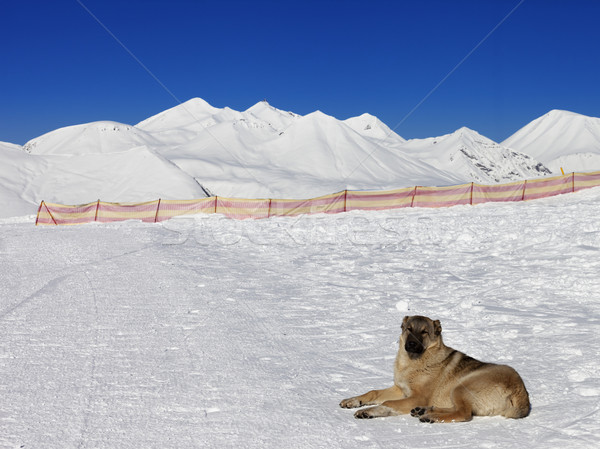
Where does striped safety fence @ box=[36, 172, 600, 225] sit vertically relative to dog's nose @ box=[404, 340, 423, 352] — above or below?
above

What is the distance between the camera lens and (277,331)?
784cm

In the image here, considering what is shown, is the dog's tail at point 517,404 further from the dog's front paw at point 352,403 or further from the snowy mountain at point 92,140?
the snowy mountain at point 92,140

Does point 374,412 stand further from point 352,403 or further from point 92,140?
point 92,140

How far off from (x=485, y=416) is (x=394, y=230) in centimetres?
1326

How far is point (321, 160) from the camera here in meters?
120

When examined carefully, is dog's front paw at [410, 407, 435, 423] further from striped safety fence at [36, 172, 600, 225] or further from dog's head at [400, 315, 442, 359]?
striped safety fence at [36, 172, 600, 225]

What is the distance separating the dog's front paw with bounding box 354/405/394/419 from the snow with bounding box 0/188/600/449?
0.23 feet

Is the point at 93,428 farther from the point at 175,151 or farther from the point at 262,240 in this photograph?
the point at 175,151

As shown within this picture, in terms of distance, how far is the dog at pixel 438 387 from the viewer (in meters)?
4.52

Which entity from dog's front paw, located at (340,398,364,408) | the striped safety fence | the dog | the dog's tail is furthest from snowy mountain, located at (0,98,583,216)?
the dog's tail

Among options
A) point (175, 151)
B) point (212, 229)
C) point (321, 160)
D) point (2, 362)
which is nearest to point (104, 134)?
point (175, 151)

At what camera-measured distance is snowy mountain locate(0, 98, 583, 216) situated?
63.8 m

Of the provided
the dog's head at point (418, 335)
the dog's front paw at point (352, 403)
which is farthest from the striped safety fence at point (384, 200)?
the dog's front paw at point (352, 403)

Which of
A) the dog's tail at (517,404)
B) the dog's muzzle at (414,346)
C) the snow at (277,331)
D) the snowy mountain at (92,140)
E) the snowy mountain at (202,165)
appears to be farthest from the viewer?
the snowy mountain at (92,140)
